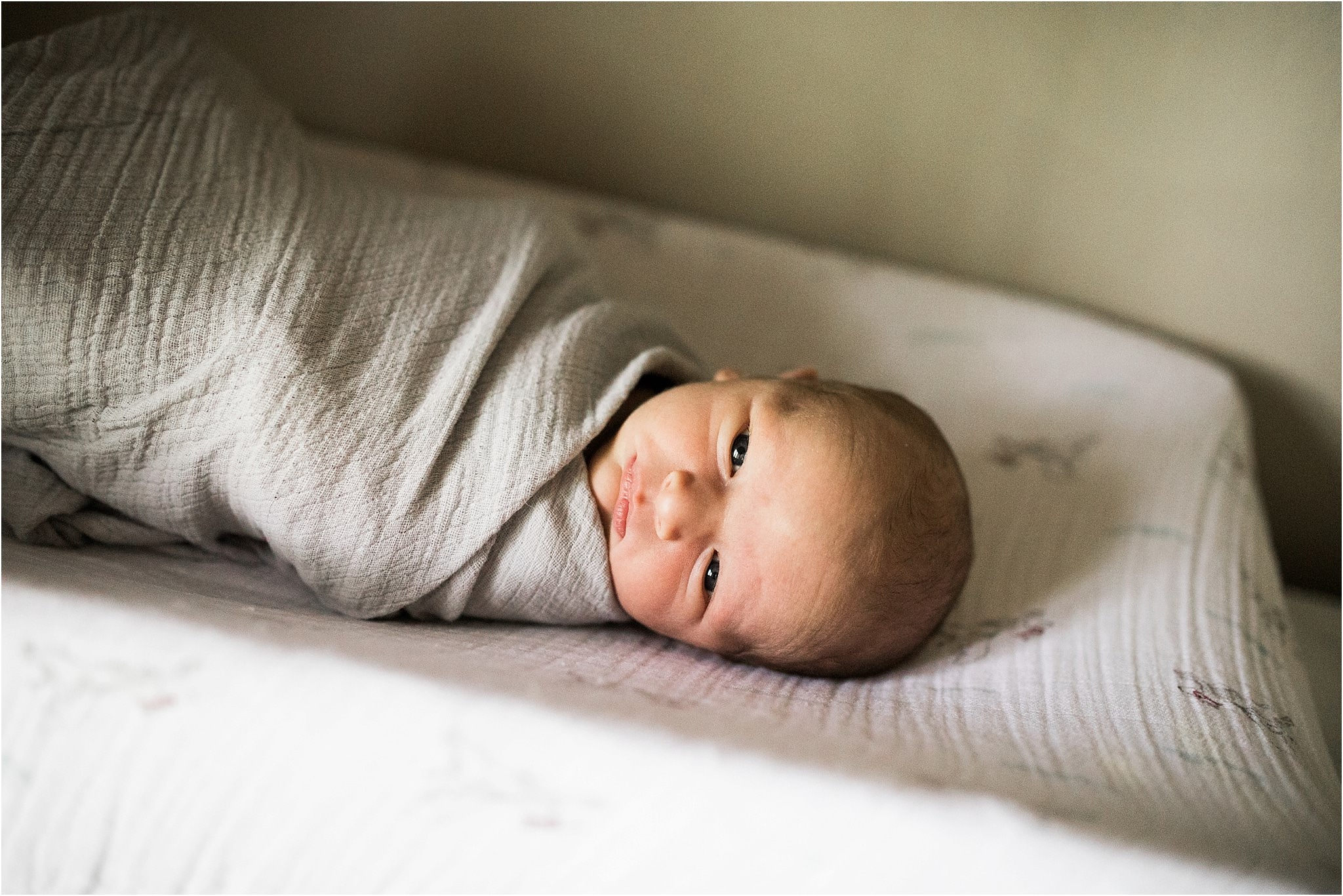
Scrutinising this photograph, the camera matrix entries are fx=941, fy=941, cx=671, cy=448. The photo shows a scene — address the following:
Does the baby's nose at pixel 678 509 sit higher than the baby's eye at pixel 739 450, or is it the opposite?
the baby's eye at pixel 739 450

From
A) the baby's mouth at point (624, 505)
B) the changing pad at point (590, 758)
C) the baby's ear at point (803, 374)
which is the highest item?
the baby's ear at point (803, 374)

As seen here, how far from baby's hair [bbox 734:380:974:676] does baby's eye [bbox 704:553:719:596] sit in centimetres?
7

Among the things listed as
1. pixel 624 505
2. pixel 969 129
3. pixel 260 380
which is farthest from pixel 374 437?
pixel 969 129

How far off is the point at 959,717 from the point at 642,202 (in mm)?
906

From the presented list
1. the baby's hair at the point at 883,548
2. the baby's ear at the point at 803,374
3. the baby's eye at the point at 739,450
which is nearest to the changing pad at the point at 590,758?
the baby's hair at the point at 883,548

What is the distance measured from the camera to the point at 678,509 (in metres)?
0.79

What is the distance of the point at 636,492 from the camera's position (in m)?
0.84

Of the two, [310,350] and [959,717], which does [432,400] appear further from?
[959,717]

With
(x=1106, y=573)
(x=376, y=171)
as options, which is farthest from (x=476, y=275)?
(x=1106, y=573)

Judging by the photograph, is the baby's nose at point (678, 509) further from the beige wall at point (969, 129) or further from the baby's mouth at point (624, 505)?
the beige wall at point (969, 129)

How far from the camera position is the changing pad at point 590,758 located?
1.81 ft

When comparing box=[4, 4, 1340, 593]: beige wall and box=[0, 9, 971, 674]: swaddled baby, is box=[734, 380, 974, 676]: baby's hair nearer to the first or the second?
box=[0, 9, 971, 674]: swaddled baby

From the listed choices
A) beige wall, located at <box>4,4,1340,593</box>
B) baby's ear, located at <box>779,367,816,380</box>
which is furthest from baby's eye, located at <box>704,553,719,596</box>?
beige wall, located at <box>4,4,1340,593</box>

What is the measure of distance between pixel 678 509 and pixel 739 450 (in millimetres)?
89
